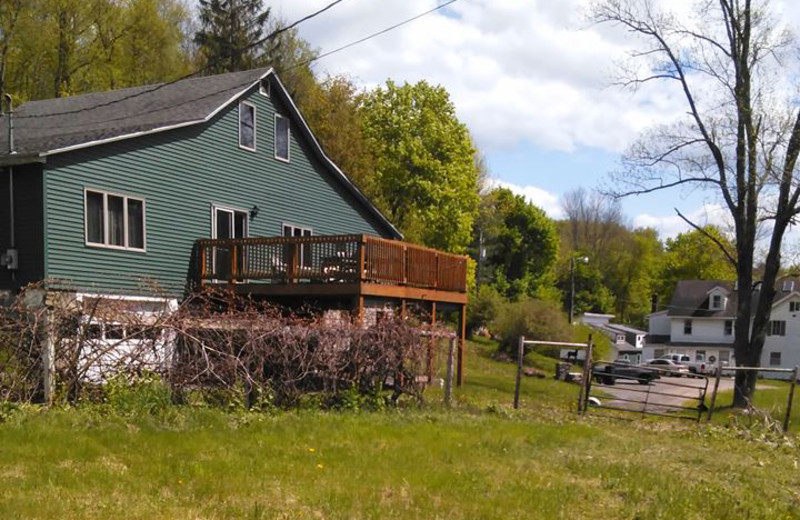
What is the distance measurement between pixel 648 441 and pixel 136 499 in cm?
738

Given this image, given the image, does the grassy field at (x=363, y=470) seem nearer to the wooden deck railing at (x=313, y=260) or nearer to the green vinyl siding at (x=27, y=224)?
the wooden deck railing at (x=313, y=260)

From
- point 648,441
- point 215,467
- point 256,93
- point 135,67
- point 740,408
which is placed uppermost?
point 135,67

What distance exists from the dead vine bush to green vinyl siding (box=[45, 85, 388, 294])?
495cm

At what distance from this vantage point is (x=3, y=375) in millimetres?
9328

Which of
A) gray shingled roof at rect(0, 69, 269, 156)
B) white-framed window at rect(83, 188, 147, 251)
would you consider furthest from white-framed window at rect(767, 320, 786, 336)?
white-framed window at rect(83, 188, 147, 251)

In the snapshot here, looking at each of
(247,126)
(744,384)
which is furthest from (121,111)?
(744,384)

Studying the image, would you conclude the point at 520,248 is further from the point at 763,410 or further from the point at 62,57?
the point at 763,410

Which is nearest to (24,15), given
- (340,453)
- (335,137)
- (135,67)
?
(135,67)

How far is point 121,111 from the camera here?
66.3 feet

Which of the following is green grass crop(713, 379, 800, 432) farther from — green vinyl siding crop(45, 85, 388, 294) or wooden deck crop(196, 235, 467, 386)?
green vinyl siding crop(45, 85, 388, 294)

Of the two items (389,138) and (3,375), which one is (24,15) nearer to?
(389,138)

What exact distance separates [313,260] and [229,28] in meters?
26.0

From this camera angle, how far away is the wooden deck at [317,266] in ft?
53.7

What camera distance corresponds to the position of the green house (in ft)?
50.1
